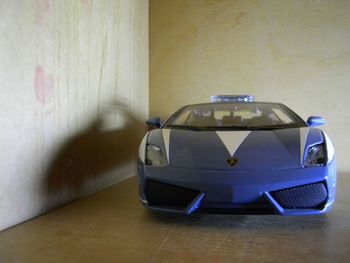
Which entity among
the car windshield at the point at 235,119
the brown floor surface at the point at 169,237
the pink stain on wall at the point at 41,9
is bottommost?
the brown floor surface at the point at 169,237

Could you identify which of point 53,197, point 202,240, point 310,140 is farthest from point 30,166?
point 310,140

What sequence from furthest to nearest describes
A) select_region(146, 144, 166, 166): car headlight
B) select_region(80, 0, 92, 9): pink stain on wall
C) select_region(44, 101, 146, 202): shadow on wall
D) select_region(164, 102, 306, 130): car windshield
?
select_region(80, 0, 92, 9): pink stain on wall < select_region(44, 101, 146, 202): shadow on wall < select_region(164, 102, 306, 130): car windshield < select_region(146, 144, 166, 166): car headlight

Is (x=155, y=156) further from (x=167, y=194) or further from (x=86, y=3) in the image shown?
(x=86, y=3)

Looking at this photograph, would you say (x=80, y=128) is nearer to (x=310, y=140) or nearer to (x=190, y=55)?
(x=310, y=140)

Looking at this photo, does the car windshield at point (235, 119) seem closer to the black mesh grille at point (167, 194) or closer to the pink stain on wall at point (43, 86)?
the black mesh grille at point (167, 194)

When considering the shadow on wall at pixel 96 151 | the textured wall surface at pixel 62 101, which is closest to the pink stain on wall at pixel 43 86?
the textured wall surface at pixel 62 101

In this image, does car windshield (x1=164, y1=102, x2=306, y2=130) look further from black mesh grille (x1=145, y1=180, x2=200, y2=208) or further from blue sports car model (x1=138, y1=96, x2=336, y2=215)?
black mesh grille (x1=145, y1=180, x2=200, y2=208)

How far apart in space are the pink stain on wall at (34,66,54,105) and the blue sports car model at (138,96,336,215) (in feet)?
3.20

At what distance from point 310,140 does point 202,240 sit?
1.10m

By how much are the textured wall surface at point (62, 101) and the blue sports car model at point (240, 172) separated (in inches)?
36.5

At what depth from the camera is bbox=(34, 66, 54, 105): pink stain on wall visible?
2773mm

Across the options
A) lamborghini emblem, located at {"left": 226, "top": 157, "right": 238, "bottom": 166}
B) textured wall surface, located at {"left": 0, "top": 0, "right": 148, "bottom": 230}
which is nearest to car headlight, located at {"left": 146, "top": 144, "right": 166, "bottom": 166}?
lamborghini emblem, located at {"left": 226, "top": 157, "right": 238, "bottom": 166}

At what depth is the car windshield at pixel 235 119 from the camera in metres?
2.96

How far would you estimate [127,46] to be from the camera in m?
4.73
